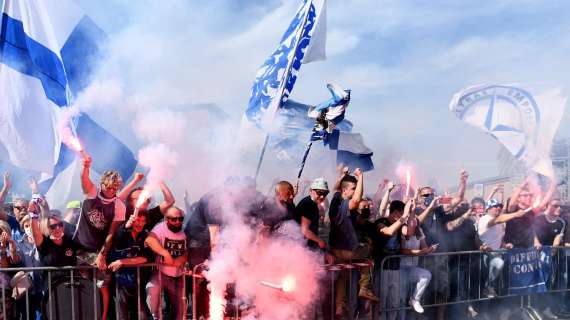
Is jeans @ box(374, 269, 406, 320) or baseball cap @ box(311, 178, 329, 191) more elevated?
baseball cap @ box(311, 178, 329, 191)

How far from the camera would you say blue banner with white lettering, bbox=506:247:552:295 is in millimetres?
8109

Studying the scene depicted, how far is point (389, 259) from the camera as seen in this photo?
706 cm

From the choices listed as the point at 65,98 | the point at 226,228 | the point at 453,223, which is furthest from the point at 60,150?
the point at 453,223

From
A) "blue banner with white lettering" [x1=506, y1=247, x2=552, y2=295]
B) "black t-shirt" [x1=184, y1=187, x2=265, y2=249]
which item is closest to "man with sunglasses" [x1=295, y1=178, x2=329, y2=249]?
"black t-shirt" [x1=184, y1=187, x2=265, y2=249]

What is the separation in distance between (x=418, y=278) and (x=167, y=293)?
2.88 m

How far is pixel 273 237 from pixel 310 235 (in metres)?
0.43

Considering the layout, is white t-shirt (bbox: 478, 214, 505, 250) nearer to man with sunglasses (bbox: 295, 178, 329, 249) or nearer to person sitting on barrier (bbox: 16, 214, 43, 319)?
man with sunglasses (bbox: 295, 178, 329, 249)

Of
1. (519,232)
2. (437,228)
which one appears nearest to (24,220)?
(437,228)

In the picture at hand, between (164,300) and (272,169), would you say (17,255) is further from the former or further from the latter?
(272,169)

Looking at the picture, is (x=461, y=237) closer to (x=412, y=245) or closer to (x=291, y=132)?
(x=412, y=245)

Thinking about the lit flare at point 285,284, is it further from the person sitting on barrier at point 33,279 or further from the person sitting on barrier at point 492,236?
the person sitting on barrier at point 492,236

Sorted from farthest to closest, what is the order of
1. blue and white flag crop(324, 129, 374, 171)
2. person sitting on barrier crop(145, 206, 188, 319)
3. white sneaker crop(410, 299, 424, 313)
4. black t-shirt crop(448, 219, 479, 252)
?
1. blue and white flag crop(324, 129, 374, 171)
2. black t-shirt crop(448, 219, 479, 252)
3. white sneaker crop(410, 299, 424, 313)
4. person sitting on barrier crop(145, 206, 188, 319)

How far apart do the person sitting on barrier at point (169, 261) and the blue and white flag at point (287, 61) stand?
134 centimetres

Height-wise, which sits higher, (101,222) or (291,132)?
(291,132)
